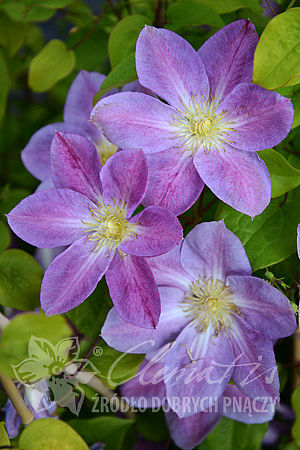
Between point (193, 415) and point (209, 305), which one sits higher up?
point (209, 305)

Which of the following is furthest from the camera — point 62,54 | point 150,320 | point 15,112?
point 15,112

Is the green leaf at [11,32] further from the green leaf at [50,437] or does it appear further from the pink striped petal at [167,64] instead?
the green leaf at [50,437]

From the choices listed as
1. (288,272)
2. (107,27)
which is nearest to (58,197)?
(288,272)

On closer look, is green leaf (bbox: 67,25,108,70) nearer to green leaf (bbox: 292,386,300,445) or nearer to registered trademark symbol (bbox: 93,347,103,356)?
registered trademark symbol (bbox: 93,347,103,356)

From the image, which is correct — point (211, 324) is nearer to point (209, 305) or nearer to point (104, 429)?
point (209, 305)

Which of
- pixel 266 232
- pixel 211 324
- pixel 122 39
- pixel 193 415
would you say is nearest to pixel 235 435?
pixel 193 415

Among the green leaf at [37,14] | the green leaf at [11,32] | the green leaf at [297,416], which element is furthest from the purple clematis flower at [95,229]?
the green leaf at [11,32]

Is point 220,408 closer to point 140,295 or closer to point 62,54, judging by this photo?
point 140,295
